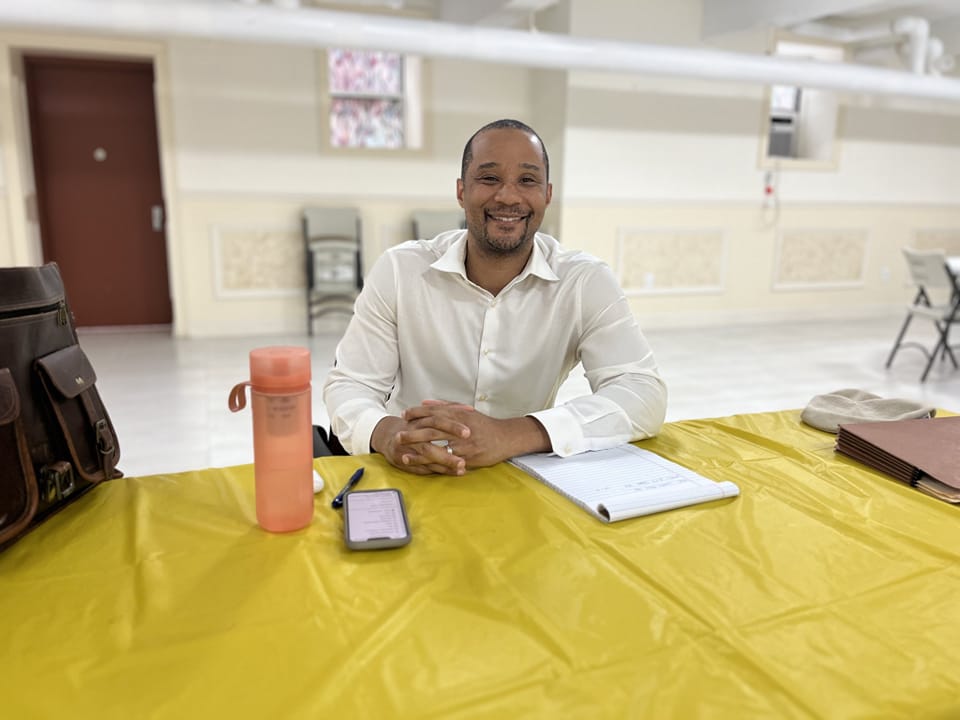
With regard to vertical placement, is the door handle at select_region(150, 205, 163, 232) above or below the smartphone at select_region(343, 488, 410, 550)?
above

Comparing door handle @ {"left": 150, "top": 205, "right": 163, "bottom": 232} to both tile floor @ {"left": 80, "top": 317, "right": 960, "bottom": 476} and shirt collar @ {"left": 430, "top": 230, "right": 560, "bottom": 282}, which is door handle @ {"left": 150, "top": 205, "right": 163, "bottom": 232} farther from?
shirt collar @ {"left": 430, "top": 230, "right": 560, "bottom": 282}

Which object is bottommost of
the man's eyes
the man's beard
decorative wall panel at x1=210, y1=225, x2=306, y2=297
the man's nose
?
decorative wall panel at x1=210, y1=225, x2=306, y2=297

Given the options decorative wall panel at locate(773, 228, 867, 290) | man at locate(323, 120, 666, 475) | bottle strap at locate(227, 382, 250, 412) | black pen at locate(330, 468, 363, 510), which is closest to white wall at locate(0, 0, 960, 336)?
decorative wall panel at locate(773, 228, 867, 290)

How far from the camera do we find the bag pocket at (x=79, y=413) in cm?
103

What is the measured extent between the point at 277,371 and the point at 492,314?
2.67 feet

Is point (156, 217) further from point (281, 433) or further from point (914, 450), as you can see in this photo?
point (914, 450)

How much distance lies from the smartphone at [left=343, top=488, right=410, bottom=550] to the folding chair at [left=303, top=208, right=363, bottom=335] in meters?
5.10

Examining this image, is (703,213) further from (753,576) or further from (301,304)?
(753,576)

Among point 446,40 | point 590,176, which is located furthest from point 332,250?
point 590,176

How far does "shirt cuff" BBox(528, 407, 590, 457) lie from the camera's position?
4.25ft

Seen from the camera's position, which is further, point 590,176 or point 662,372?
point 590,176

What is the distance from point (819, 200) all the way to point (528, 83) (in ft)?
10.3

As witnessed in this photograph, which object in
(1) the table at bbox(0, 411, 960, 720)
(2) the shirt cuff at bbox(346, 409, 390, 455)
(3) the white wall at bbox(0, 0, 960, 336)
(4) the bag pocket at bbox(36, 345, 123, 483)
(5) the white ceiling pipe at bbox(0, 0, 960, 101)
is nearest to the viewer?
(1) the table at bbox(0, 411, 960, 720)

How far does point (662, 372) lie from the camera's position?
496 centimetres
